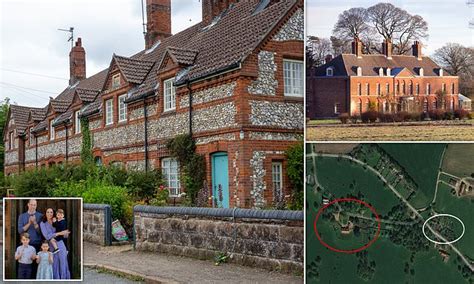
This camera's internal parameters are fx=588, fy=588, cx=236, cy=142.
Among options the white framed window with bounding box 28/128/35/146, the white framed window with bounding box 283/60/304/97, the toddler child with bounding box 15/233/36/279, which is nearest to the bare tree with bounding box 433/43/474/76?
the toddler child with bounding box 15/233/36/279

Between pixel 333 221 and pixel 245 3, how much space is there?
15949 millimetres

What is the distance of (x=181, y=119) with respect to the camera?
61.0ft

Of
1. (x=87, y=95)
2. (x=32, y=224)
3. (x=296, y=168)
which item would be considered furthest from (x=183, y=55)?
(x=32, y=224)

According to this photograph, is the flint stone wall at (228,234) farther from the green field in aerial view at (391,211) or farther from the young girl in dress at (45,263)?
the young girl in dress at (45,263)

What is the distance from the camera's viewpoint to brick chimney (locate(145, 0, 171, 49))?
92.6ft

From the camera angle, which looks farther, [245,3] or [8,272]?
[245,3]

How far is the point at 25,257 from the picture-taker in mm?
6469

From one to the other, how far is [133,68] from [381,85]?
710 inches

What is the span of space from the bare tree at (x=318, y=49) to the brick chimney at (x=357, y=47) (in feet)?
0.86

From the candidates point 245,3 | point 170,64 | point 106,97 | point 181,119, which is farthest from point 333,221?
point 106,97

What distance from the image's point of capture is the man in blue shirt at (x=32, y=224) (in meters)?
6.36

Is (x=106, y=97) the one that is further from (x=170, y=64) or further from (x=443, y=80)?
(x=443, y=80)

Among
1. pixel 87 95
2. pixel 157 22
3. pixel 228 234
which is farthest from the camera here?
pixel 157 22

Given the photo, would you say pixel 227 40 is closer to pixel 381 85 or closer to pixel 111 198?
pixel 111 198
